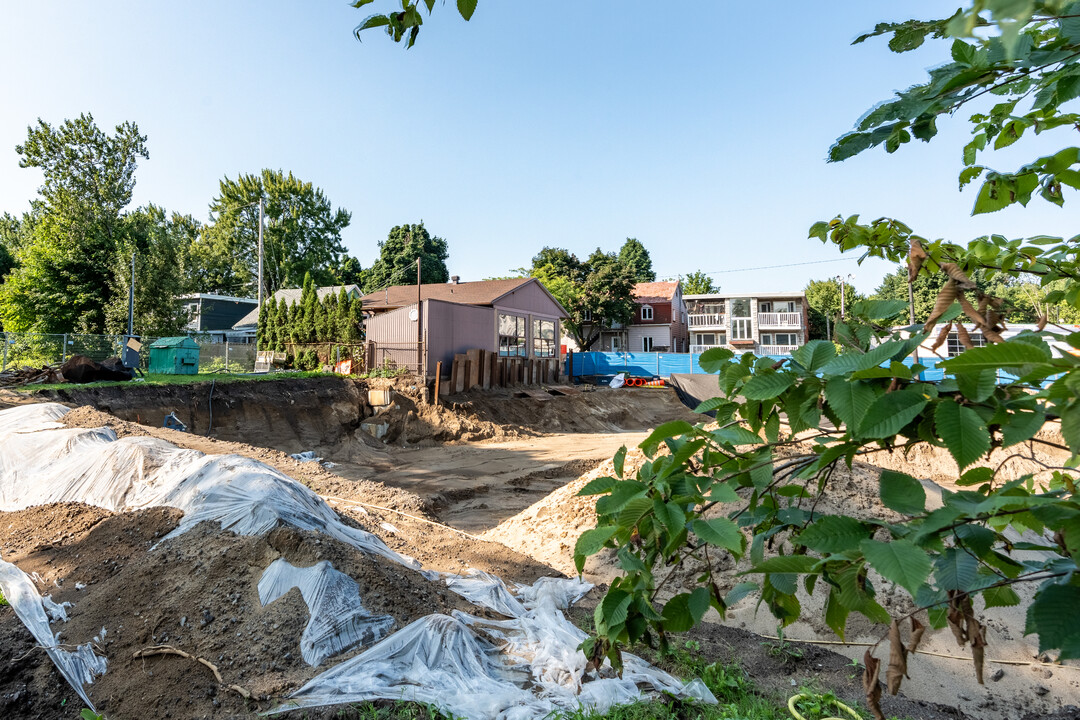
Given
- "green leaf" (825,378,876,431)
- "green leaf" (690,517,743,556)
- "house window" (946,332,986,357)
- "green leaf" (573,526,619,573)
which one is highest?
"house window" (946,332,986,357)

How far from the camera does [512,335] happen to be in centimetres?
2808

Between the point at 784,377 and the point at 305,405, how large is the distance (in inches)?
732

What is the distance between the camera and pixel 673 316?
43.8 m

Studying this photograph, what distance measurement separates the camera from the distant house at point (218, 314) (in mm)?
39906

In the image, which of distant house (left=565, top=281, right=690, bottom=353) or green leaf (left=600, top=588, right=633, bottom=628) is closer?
green leaf (left=600, top=588, right=633, bottom=628)

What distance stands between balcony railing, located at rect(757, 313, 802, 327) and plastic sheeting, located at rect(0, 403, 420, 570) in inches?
1550

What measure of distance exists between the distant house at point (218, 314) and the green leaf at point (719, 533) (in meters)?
42.5

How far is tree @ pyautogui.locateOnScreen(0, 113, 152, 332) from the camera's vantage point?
29.1 m

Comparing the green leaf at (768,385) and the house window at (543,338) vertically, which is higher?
the house window at (543,338)

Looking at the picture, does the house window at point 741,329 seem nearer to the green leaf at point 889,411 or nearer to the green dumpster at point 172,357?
the green dumpster at point 172,357

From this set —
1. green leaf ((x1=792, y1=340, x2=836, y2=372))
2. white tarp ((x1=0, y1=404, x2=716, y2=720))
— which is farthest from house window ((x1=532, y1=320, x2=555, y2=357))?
green leaf ((x1=792, y1=340, x2=836, y2=372))

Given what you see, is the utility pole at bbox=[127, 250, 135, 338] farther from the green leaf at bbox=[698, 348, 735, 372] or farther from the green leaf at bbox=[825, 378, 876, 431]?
the green leaf at bbox=[825, 378, 876, 431]

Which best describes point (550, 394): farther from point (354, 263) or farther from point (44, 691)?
point (354, 263)

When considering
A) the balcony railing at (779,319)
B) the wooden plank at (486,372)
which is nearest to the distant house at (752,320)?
the balcony railing at (779,319)
